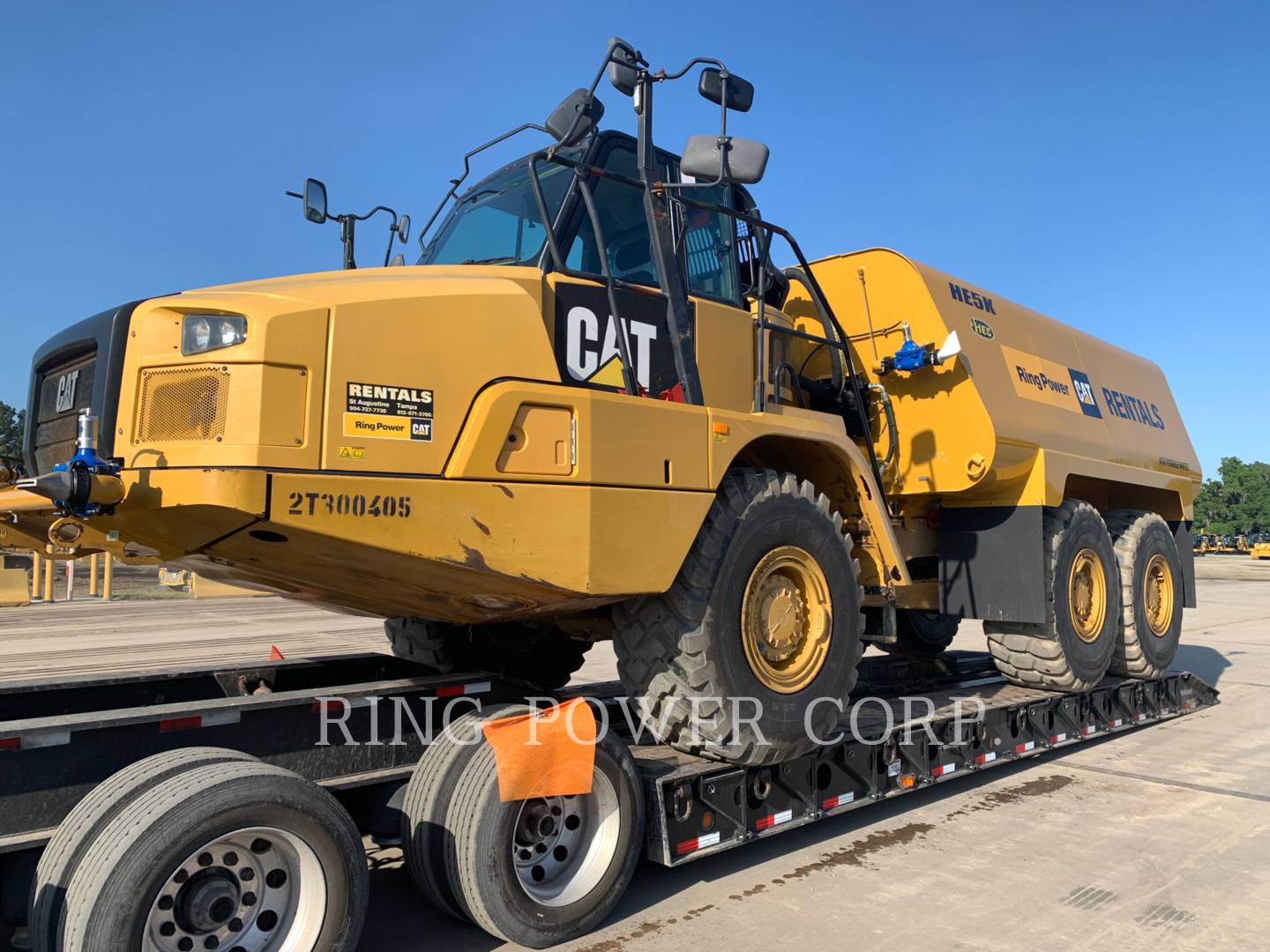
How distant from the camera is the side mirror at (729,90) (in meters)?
4.11

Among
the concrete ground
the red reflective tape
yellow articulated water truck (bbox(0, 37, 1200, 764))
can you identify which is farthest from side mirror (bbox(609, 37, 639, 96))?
the concrete ground

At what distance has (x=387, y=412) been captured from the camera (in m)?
3.21

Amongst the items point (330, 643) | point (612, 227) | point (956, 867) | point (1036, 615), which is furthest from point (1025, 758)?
point (330, 643)

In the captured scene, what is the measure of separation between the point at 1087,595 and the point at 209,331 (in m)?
6.58

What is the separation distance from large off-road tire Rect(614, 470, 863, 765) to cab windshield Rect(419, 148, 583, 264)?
4.74ft

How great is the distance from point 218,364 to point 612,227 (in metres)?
2.02

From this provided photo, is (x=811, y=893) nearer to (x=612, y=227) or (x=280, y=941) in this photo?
(x=280, y=941)

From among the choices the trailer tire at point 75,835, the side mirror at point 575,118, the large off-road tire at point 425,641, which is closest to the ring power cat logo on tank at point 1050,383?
the side mirror at point 575,118

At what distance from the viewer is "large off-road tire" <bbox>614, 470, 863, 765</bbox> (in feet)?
13.5

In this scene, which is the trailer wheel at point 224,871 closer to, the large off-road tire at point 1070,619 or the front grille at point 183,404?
the front grille at point 183,404

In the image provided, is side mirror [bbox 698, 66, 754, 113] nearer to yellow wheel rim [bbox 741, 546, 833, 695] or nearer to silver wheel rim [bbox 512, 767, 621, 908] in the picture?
yellow wheel rim [bbox 741, 546, 833, 695]

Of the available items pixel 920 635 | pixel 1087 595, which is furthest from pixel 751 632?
pixel 920 635

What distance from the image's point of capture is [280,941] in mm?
3049

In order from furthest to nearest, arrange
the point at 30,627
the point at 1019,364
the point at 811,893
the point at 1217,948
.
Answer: the point at 30,627, the point at 1019,364, the point at 811,893, the point at 1217,948
